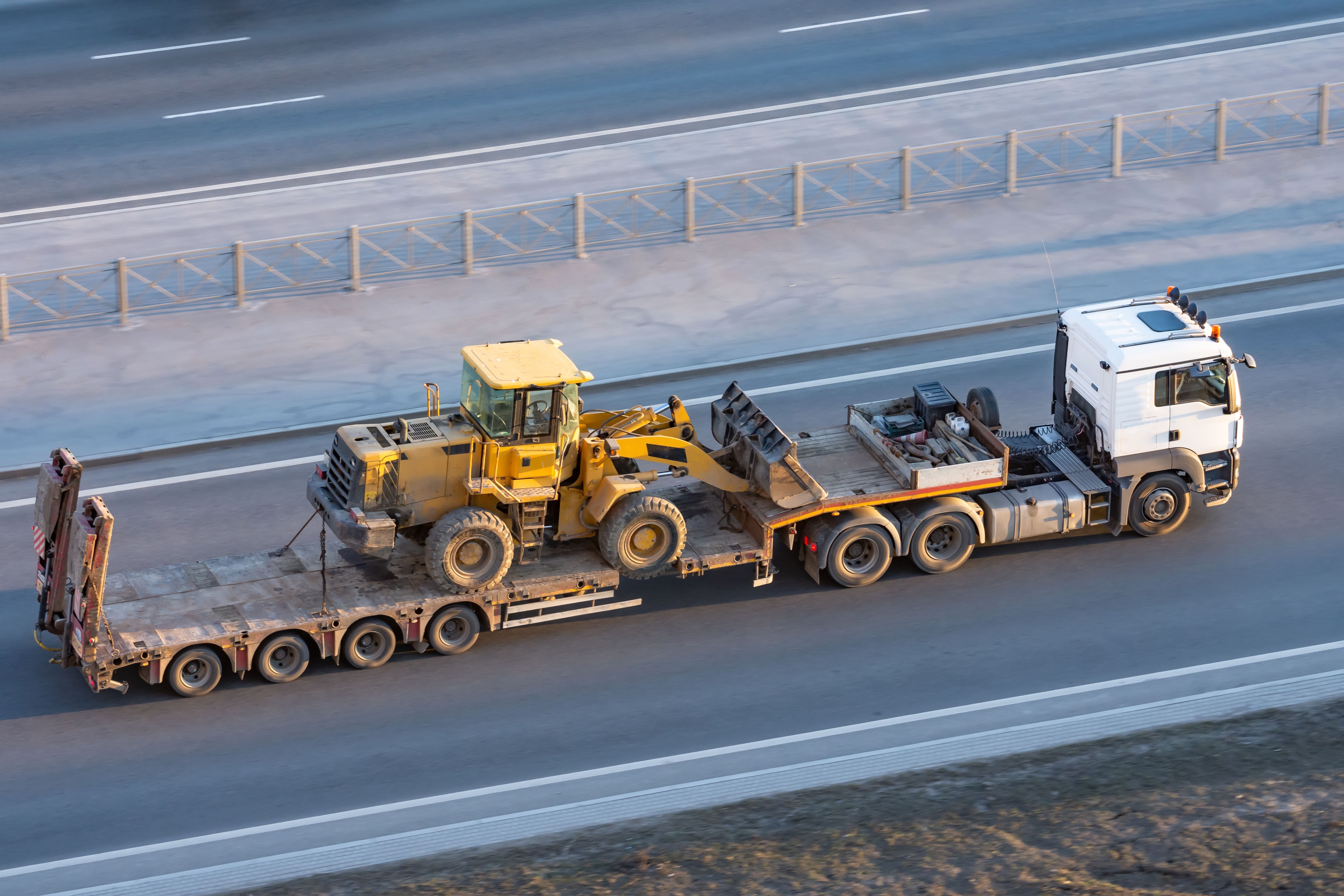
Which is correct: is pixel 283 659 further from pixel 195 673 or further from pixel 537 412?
pixel 537 412

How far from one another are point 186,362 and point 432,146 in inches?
390

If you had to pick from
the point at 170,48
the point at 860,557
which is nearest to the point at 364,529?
the point at 860,557

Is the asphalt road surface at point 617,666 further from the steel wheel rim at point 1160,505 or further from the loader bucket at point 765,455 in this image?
the loader bucket at point 765,455

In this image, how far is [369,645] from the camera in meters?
21.2

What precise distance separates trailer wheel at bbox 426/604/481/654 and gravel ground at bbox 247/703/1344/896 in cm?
409

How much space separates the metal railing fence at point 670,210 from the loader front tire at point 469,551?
12.2 meters

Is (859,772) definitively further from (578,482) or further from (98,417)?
(98,417)

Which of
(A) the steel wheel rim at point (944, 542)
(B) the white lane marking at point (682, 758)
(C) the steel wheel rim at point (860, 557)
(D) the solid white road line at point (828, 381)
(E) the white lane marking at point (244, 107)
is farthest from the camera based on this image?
(E) the white lane marking at point (244, 107)

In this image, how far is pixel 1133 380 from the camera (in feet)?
76.7

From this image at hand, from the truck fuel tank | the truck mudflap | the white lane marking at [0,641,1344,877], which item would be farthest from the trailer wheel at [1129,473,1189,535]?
the truck mudflap

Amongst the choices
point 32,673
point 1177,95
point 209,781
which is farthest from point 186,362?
point 1177,95

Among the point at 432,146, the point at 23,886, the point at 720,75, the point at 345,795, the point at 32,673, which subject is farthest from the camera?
the point at 720,75

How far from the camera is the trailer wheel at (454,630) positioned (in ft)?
70.1

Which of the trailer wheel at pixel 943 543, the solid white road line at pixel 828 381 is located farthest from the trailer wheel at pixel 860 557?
the solid white road line at pixel 828 381
